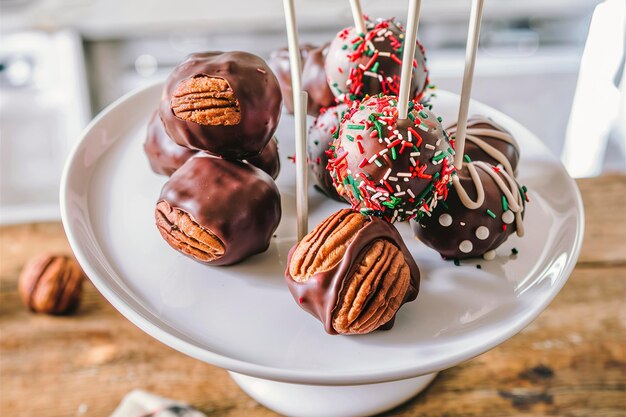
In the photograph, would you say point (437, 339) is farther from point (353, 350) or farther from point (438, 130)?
point (438, 130)

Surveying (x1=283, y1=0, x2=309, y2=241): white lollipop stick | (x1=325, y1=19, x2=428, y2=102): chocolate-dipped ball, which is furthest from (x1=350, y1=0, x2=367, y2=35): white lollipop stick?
(x1=283, y1=0, x2=309, y2=241): white lollipop stick

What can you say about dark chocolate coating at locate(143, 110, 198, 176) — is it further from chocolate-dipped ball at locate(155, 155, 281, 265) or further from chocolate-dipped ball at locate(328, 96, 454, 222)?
chocolate-dipped ball at locate(328, 96, 454, 222)

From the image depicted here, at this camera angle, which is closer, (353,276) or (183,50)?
(353,276)

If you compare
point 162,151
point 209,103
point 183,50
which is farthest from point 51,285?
point 183,50

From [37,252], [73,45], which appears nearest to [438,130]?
[37,252]

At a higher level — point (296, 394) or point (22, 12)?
point (22, 12)

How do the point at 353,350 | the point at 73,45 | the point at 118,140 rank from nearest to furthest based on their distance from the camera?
the point at 353,350, the point at 118,140, the point at 73,45

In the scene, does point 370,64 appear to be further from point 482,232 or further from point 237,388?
point 237,388
